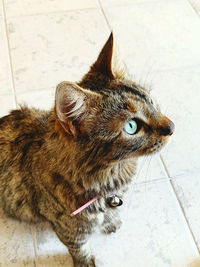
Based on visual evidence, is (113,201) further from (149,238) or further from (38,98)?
(38,98)

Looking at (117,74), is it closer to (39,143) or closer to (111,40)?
(111,40)

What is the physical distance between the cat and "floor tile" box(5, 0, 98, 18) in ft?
4.30

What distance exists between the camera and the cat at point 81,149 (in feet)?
3.15

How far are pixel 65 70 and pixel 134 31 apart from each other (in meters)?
0.61

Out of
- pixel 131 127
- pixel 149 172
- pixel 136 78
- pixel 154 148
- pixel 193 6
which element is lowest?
pixel 149 172

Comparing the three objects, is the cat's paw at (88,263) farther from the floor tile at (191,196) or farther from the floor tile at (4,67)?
the floor tile at (4,67)

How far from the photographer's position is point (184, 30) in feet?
7.41

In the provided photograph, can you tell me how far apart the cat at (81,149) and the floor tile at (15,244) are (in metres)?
0.14

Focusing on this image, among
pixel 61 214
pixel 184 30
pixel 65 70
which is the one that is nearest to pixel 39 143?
pixel 61 214

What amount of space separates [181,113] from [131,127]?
0.97m

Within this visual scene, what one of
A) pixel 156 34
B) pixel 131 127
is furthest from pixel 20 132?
pixel 156 34

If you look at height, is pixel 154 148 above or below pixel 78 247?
above

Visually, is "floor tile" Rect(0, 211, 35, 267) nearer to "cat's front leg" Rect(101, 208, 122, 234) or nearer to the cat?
the cat

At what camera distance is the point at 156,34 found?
2.23 m
